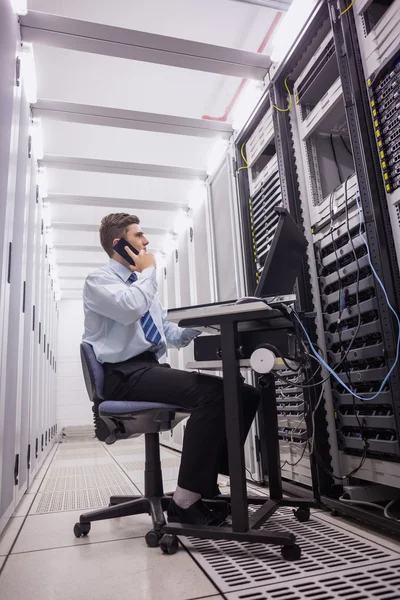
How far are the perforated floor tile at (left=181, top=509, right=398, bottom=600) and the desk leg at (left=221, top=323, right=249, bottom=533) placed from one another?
11 cm

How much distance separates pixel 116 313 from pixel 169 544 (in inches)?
35.4

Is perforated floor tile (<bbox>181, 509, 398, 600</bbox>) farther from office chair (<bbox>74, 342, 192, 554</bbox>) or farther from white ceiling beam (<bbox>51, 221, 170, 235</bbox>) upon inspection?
white ceiling beam (<bbox>51, 221, 170, 235</bbox>)

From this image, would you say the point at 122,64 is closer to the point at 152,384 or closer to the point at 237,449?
the point at 152,384

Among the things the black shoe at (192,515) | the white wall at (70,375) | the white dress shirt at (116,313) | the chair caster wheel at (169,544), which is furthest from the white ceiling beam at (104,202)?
the white wall at (70,375)

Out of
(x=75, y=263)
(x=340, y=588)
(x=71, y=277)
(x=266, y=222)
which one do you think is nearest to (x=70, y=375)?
(x=71, y=277)

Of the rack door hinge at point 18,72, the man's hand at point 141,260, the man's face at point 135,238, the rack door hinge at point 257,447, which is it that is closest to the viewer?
the man's hand at point 141,260

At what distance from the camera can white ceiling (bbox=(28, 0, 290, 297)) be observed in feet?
9.03

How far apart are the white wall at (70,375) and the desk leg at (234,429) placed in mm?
7071

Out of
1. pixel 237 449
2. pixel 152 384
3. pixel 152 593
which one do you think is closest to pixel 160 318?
pixel 152 384

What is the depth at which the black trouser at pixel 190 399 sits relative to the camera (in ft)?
5.09

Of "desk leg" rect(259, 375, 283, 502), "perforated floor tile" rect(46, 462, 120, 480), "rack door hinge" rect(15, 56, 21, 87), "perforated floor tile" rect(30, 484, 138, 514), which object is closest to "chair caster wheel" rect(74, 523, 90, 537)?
"perforated floor tile" rect(30, 484, 138, 514)

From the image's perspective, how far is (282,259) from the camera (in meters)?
1.71

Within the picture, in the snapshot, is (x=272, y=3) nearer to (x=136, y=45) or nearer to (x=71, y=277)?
(x=136, y=45)

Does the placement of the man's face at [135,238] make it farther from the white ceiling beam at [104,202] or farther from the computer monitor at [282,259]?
the white ceiling beam at [104,202]
